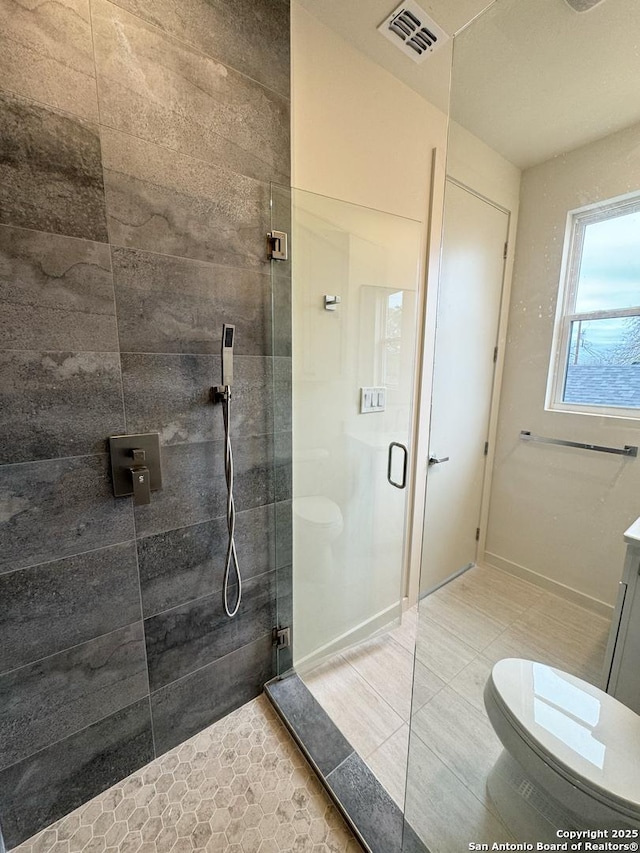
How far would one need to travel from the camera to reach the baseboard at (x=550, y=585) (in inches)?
57.5

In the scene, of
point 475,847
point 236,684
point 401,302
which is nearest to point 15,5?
point 401,302

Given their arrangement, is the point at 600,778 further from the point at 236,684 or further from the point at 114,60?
the point at 114,60

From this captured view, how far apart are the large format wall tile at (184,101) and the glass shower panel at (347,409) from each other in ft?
0.75

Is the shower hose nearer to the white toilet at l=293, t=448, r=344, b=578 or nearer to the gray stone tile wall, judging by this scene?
the gray stone tile wall

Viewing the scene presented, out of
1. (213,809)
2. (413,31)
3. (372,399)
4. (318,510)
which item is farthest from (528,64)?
(213,809)

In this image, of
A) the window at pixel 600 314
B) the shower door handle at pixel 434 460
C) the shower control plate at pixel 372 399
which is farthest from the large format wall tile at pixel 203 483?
the window at pixel 600 314

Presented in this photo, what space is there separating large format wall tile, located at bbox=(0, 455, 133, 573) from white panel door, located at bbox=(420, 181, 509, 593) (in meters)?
1.62

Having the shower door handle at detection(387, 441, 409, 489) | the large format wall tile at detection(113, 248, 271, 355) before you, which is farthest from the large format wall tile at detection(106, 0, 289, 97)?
the shower door handle at detection(387, 441, 409, 489)

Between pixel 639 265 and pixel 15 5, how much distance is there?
1.99 m

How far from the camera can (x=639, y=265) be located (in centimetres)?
120

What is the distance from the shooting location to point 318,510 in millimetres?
1632

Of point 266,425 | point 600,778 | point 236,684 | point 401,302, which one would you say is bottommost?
point 236,684

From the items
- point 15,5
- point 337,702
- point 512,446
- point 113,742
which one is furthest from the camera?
point 512,446

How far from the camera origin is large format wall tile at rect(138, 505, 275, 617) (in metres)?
1.15
